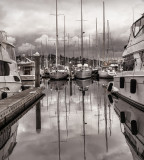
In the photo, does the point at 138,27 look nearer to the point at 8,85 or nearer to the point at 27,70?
the point at 8,85

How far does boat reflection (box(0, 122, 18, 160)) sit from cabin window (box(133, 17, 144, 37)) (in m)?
9.75

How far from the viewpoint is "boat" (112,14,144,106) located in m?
13.9

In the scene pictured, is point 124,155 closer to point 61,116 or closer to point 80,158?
point 80,158

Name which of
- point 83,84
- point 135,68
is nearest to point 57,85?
point 83,84

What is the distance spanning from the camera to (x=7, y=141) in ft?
27.6

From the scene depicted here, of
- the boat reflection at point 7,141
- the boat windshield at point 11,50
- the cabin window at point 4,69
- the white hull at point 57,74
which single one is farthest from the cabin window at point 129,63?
the white hull at point 57,74

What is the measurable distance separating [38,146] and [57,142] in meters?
0.74

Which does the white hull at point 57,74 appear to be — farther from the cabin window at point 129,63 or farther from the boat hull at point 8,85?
the cabin window at point 129,63

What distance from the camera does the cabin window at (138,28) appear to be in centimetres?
1585

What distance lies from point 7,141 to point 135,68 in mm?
9876

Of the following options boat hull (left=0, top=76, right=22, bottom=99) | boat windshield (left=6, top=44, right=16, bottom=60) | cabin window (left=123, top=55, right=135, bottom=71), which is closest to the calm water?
boat hull (left=0, top=76, right=22, bottom=99)

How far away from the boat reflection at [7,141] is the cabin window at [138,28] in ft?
32.0

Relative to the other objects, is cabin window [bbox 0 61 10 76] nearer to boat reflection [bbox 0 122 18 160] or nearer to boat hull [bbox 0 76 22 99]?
boat hull [bbox 0 76 22 99]

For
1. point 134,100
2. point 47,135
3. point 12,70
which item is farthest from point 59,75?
point 47,135
